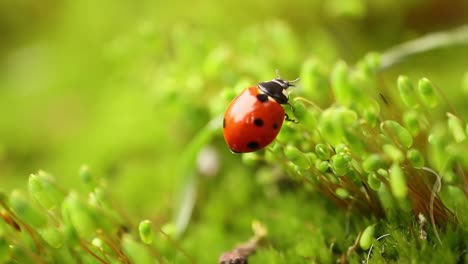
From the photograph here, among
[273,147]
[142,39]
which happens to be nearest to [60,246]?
[273,147]

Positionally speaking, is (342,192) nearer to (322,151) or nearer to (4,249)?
(322,151)

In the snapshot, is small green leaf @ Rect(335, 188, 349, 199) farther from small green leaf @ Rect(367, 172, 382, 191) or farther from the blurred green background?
the blurred green background

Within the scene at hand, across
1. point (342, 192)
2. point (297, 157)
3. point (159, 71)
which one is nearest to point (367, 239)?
point (342, 192)

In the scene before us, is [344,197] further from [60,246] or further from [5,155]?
→ [5,155]

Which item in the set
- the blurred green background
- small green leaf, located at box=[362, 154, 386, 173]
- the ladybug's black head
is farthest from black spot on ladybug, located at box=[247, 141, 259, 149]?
the blurred green background

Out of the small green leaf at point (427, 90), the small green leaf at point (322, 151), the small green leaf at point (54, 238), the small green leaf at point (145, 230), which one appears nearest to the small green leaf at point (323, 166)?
the small green leaf at point (322, 151)

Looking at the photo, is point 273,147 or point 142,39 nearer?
point 273,147
